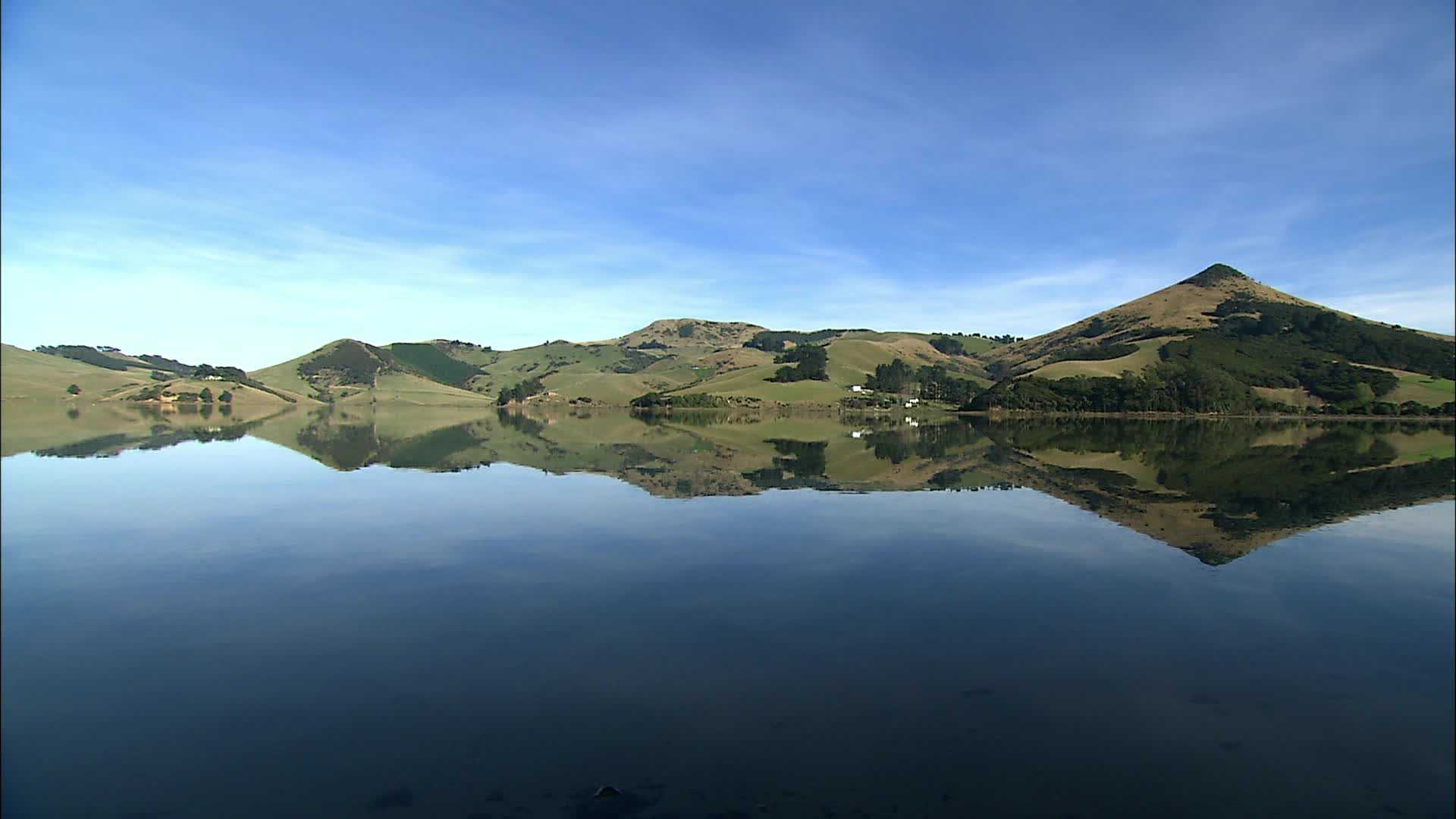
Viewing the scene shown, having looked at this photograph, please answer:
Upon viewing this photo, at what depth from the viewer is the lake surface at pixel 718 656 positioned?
34.9ft

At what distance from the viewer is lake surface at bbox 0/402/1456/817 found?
10641mm

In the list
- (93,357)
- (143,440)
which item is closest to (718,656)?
(93,357)

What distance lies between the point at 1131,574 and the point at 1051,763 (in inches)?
611

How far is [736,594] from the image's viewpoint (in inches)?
823

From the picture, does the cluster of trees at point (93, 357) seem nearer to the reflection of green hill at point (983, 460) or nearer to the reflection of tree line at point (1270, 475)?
the reflection of green hill at point (983, 460)

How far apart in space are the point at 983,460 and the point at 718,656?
58200 mm

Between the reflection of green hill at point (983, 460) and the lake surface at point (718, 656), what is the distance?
1386 mm

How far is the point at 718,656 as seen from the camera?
15.7 m

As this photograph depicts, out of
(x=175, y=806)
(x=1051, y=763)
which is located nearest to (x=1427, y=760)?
(x=1051, y=763)

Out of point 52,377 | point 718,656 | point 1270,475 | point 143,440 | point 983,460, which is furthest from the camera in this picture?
point 143,440

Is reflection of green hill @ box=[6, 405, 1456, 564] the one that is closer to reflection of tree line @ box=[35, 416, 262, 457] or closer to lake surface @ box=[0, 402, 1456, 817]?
reflection of tree line @ box=[35, 416, 262, 457]

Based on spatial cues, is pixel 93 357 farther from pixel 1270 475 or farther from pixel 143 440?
pixel 1270 475

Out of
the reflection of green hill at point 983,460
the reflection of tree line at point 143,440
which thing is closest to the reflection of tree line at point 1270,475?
the reflection of green hill at point 983,460

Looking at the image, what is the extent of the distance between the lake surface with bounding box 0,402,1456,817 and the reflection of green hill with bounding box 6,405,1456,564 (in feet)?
4.55
